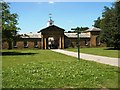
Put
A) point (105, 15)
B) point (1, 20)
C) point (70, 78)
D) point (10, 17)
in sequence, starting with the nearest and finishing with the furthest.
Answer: point (70, 78) → point (1, 20) → point (10, 17) → point (105, 15)

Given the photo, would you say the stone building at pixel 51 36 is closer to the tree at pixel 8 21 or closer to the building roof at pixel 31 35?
the building roof at pixel 31 35

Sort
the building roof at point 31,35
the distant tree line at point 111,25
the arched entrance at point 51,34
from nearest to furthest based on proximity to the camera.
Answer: the distant tree line at point 111,25 → the arched entrance at point 51,34 → the building roof at point 31,35

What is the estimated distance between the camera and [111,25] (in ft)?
192

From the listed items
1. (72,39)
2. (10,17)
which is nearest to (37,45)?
(72,39)

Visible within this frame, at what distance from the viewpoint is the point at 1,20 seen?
39.2 metres

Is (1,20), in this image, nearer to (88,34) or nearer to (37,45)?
(37,45)

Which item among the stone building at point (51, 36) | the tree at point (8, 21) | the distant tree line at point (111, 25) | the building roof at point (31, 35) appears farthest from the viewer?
the building roof at point (31, 35)

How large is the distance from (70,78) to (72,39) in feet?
215

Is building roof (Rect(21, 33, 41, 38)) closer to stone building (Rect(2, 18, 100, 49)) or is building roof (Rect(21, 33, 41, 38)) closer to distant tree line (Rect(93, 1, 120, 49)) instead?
stone building (Rect(2, 18, 100, 49))

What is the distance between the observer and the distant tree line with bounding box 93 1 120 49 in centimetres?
5669

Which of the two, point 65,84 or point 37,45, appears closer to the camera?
point 65,84

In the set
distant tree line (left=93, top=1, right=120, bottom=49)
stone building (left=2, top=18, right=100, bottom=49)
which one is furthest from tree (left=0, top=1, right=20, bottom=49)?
stone building (left=2, top=18, right=100, bottom=49)

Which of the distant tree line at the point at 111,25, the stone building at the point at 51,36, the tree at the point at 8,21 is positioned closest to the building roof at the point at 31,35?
the stone building at the point at 51,36

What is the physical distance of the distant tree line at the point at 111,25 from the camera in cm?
5669
